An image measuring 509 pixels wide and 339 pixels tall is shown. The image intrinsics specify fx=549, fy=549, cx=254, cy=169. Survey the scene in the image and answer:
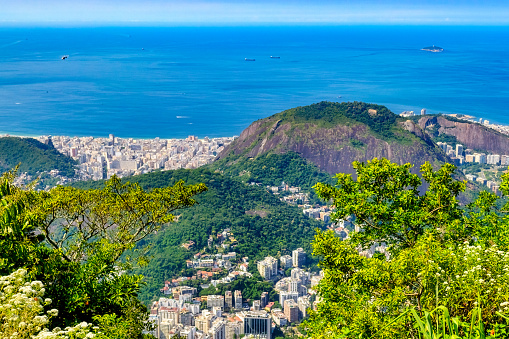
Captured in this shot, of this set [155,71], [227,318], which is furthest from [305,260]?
[155,71]

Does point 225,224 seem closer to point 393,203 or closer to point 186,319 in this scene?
point 186,319

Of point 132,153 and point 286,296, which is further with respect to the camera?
point 132,153

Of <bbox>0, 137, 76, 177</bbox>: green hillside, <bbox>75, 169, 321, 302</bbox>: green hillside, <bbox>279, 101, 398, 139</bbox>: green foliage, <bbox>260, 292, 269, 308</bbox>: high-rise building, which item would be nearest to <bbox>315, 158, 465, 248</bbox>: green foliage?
<bbox>260, 292, 269, 308</bbox>: high-rise building

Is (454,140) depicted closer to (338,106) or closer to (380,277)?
(338,106)

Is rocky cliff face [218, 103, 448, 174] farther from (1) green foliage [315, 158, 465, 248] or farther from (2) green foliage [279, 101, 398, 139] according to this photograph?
(1) green foliage [315, 158, 465, 248]

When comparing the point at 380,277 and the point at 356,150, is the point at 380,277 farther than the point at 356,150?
No

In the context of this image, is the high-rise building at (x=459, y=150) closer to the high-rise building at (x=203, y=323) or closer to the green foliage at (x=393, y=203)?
the high-rise building at (x=203, y=323)

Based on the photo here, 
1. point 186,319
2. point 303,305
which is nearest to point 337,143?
point 303,305
